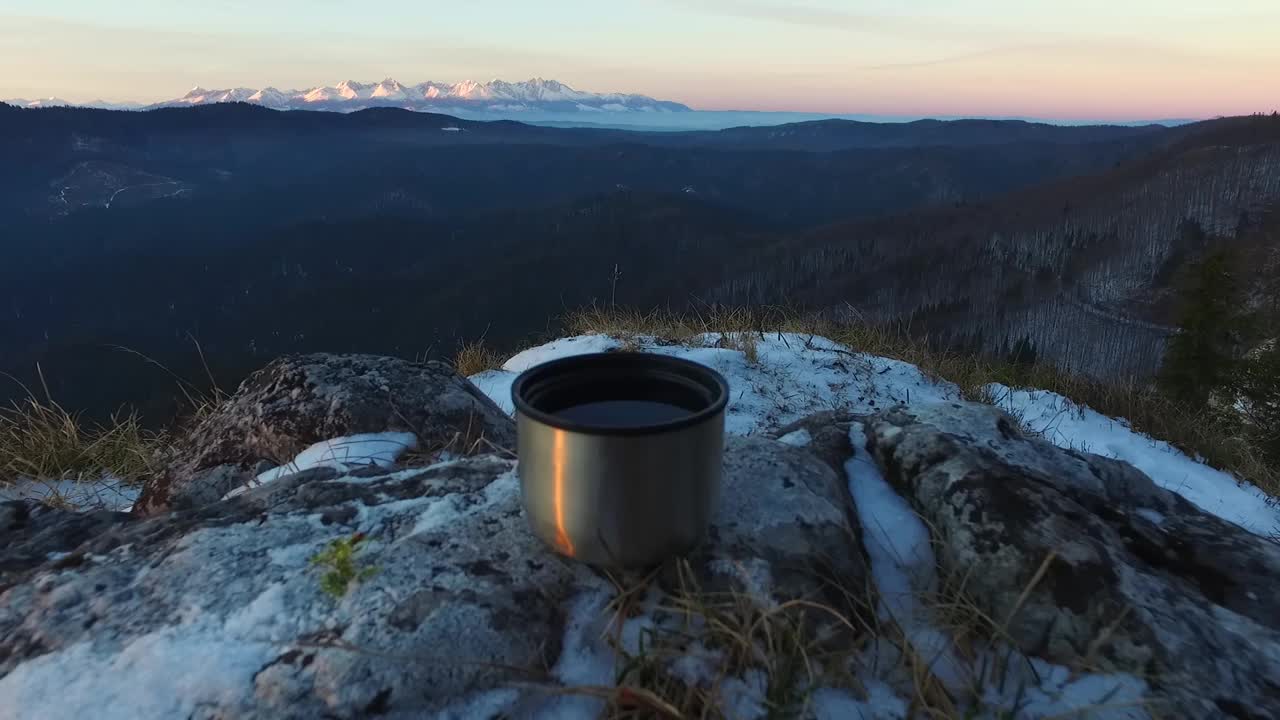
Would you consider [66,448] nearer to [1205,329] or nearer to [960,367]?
[960,367]

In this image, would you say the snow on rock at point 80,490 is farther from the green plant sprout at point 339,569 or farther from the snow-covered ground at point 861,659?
the green plant sprout at point 339,569

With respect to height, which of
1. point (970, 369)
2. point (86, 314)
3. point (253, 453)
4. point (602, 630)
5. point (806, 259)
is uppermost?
point (602, 630)

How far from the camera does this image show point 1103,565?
1798 mm

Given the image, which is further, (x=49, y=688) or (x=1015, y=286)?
(x=1015, y=286)

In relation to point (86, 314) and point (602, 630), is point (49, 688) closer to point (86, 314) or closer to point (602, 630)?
point (602, 630)

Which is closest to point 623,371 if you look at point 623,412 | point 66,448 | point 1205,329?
point 623,412

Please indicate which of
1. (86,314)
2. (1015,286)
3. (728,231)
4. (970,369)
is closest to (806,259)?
(1015,286)

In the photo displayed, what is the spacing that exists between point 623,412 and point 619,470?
398mm

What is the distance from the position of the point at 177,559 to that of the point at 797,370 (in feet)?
16.8

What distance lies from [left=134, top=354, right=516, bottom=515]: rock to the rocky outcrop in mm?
649

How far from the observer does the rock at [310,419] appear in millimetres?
3031

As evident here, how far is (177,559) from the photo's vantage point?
1796mm

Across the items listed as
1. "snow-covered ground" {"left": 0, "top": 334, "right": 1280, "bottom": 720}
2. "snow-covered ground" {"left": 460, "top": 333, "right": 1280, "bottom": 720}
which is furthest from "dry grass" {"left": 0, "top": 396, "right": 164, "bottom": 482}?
"snow-covered ground" {"left": 460, "top": 333, "right": 1280, "bottom": 720}

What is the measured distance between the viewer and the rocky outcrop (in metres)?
1.41
